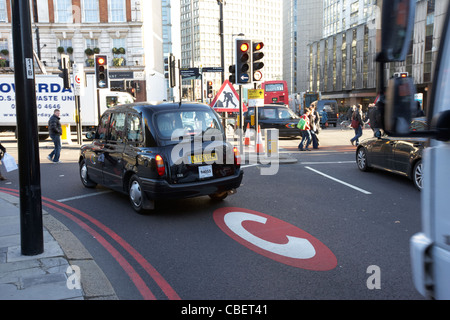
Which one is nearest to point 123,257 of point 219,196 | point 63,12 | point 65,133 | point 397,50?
point 219,196

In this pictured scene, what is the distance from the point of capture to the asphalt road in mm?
3871

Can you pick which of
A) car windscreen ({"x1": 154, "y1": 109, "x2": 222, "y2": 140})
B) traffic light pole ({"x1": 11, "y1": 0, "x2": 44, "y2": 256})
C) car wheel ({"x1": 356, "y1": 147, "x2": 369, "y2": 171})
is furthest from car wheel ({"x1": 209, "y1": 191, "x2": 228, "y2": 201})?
car wheel ({"x1": 356, "y1": 147, "x2": 369, "y2": 171})

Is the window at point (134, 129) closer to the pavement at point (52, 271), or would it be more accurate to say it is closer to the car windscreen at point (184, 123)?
the car windscreen at point (184, 123)

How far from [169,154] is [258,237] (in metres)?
1.92

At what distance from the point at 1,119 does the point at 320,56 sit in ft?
205

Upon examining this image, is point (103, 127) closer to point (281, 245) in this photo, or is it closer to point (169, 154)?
point (169, 154)

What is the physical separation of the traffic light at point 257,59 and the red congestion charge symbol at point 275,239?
6213mm

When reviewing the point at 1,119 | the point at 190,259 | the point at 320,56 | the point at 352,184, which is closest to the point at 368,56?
the point at 320,56

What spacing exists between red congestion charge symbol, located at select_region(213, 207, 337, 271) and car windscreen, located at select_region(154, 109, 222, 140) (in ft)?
4.59

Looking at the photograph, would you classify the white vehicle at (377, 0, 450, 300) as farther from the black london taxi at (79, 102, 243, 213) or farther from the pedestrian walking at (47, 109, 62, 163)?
the pedestrian walking at (47, 109, 62, 163)

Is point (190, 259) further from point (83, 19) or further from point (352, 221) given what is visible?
point (83, 19)

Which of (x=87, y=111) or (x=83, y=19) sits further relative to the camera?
(x=83, y=19)

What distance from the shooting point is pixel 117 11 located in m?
42.2

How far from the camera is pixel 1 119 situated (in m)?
21.8
